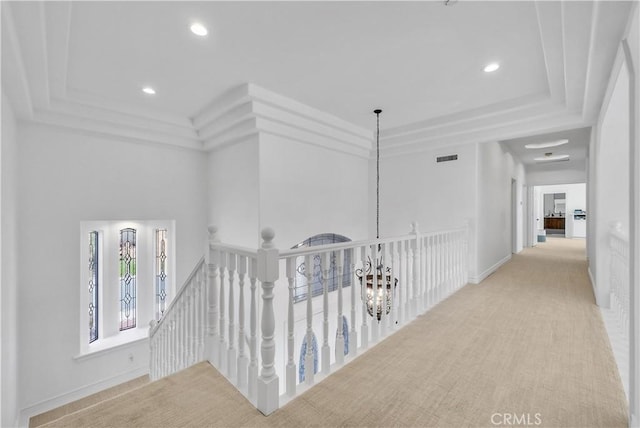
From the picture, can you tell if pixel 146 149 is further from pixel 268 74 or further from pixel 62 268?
pixel 268 74

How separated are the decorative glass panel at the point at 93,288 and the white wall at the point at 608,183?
667 centimetres

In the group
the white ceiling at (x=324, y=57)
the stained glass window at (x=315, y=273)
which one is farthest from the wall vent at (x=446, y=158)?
the stained glass window at (x=315, y=273)

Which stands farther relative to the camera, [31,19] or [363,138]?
[363,138]

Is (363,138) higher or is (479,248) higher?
(363,138)

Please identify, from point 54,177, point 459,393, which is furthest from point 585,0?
point 54,177

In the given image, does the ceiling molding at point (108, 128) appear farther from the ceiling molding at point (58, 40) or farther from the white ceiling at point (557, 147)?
the white ceiling at point (557, 147)

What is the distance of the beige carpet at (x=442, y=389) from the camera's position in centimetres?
153

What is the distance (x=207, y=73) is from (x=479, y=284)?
4.76 meters

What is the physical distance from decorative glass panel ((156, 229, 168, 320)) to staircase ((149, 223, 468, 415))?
1.05 meters

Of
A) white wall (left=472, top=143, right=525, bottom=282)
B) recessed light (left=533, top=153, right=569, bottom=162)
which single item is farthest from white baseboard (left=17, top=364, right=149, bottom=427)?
recessed light (left=533, top=153, right=569, bottom=162)

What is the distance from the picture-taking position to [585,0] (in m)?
1.76

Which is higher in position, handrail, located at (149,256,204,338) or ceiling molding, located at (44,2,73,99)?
ceiling molding, located at (44,2,73,99)

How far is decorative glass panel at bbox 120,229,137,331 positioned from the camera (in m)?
4.44

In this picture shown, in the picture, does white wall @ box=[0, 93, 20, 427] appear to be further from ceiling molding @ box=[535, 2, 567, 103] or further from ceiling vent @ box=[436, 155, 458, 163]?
ceiling vent @ box=[436, 155, 458, 163]
